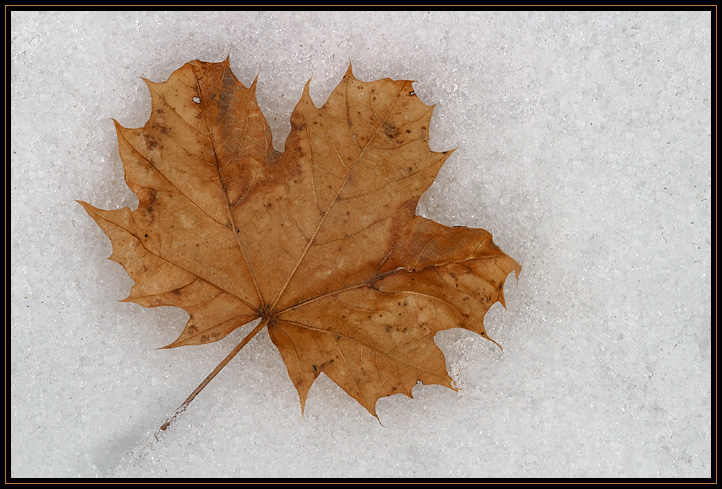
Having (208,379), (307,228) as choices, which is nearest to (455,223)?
(307,228)

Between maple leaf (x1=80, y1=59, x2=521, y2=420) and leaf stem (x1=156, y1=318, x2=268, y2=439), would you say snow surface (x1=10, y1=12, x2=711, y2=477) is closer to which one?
leaf stem (x1=156, y1=318, x2=268, y2=439)

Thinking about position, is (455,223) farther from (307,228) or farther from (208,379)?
(208,379)

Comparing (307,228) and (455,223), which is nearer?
(307,228)

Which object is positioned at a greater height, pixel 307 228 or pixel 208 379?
pixel 307 228

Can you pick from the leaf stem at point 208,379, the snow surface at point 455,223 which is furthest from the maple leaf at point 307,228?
the snow surface at point 455,223

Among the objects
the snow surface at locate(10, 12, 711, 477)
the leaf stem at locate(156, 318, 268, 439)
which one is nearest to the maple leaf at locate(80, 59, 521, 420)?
the leaf stem at locate(156, 318, 268, 439)
